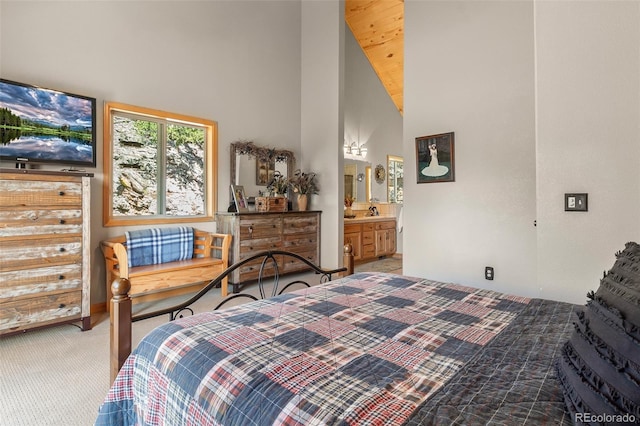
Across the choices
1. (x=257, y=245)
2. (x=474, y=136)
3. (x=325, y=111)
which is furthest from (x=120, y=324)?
(x=325, y=111)

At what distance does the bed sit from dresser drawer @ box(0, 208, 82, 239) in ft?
6.77

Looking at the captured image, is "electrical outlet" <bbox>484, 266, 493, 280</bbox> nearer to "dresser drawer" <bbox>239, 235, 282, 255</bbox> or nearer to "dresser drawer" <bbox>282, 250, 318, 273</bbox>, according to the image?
"dresser drawer" <bbox>282, 250, 318, 273</bbox>

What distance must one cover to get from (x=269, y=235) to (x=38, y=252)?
2.32 meters

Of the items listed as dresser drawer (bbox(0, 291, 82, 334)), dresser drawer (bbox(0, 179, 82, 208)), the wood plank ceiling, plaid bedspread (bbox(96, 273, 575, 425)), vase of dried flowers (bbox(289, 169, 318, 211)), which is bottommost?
dresser drawer (bbox(0, 291, 82, 334))

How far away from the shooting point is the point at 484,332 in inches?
48.2

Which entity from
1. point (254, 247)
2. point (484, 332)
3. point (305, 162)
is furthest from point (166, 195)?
point (484, 332)

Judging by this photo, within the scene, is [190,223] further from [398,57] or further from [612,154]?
[398,57]

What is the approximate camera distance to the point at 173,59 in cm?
392

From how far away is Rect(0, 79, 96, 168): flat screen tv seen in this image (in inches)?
108

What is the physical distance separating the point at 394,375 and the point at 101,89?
12.5ft

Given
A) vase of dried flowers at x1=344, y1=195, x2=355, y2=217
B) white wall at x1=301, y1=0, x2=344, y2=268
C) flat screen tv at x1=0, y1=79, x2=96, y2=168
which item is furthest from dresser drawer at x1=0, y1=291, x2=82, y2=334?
vase of dried flowers at x1=344, y1=195, x2=355, y2=217

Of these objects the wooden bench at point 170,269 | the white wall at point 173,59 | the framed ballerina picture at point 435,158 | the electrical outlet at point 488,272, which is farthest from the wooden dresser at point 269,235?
the electrical outlet at point 488,272

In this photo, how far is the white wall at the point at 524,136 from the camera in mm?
1873

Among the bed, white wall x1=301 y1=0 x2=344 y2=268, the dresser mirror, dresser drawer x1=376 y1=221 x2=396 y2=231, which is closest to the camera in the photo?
the bed
